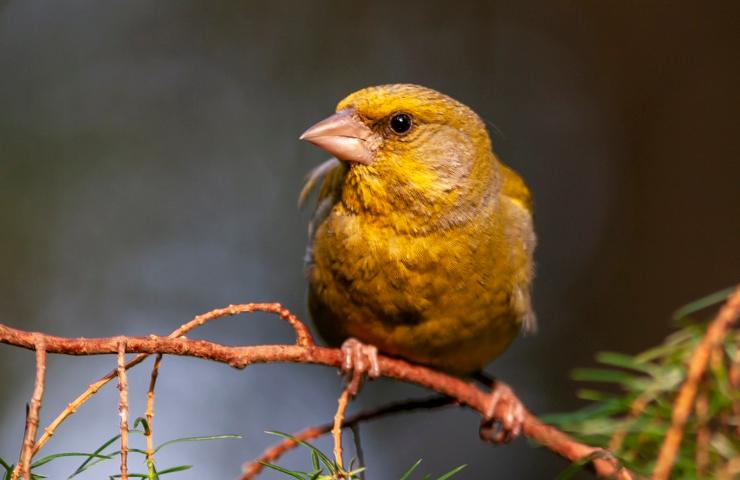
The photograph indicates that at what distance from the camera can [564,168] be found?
8.52 m

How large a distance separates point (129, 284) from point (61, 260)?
684mm

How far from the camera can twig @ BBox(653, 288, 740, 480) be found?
6.64 ft

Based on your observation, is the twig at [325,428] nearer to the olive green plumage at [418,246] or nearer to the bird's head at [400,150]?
the olive green plumage at [418,246]

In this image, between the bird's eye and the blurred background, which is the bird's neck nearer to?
the bird's eye

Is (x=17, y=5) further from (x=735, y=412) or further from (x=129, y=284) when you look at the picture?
(x=735, y=412)

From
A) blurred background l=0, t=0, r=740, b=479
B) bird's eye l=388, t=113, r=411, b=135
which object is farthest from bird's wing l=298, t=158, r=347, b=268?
blurred background l=0, t=0, r=740, b=479

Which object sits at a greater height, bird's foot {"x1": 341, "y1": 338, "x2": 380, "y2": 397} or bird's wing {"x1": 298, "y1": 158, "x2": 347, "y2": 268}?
bird's wing {"x1": 298, "y1": 158, "x2": 347, "y2": 268}

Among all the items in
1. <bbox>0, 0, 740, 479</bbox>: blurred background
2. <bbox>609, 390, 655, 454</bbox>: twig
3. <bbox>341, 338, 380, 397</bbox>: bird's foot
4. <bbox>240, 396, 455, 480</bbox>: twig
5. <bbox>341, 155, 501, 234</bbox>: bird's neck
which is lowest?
<bbox>609, 390, 655, 454</bbox>: twig

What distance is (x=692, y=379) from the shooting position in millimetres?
2115

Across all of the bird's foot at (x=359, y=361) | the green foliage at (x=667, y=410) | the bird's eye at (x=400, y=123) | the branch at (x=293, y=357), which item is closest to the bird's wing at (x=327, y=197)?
the bird's eye at (x=400, y=123)

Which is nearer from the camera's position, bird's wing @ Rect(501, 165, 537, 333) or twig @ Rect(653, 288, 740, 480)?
twig @ Rect(653, 288, 740, 480)

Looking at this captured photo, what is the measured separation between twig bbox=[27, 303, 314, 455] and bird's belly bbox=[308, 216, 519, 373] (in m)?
1.04

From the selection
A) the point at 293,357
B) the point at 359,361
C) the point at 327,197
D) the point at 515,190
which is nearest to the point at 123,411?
the point at 293,357

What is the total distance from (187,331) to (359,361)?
1418 millimetres
